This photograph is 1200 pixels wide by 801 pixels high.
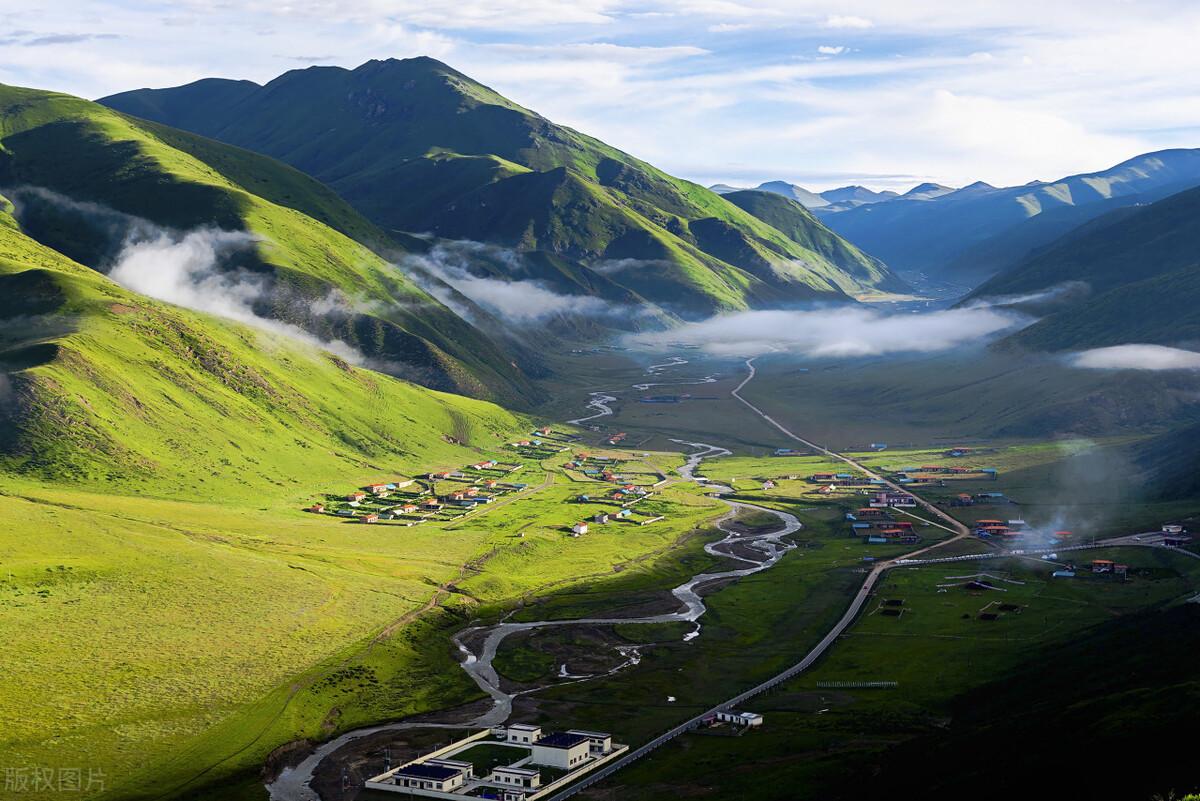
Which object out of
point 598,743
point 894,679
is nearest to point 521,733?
point 598,743

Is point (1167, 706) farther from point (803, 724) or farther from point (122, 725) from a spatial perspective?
point (122, 725)

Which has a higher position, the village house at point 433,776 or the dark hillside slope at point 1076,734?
the dark hillside slope at point 1076,734

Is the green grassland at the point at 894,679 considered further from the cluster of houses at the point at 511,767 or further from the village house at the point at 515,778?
the village house at the point at 515,778

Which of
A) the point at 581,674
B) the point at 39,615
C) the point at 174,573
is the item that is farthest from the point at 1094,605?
the point at 39,615

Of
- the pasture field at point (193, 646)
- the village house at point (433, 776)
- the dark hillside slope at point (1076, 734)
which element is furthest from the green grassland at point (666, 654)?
the dark hillside slope at point (1076, 734)

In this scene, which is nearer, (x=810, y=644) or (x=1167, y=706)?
(x=1167, y=706)

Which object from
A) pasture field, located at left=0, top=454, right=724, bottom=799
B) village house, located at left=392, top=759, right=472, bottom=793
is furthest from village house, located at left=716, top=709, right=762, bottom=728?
pasture field, located at left=0, top=454, right=724, bottom=799
